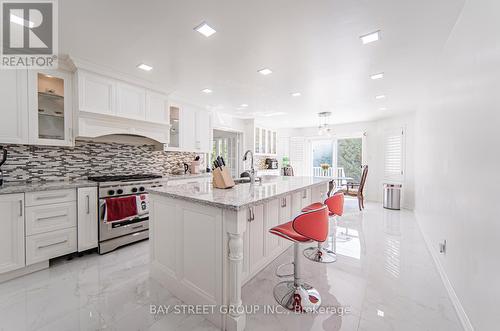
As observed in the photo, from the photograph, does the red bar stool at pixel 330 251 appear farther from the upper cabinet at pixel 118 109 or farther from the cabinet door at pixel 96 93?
the cabinet door at pixel 96 93

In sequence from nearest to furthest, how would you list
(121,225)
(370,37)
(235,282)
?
(235,282) → (370,37) → (121,225)

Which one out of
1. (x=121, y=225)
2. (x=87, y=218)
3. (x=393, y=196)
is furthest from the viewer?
(x=393, y=196)

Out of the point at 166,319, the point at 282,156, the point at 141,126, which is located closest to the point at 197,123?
the point at 141,126

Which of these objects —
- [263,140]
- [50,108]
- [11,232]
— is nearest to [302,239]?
[11,232]

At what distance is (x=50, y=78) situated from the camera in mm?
2611

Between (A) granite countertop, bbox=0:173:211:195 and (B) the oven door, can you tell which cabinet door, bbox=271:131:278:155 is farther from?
(A) granite countertop, bbox=0:173:211:195

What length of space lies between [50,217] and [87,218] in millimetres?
353

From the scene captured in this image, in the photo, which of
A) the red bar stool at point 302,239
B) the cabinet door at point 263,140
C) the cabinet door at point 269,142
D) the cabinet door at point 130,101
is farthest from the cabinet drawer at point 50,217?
the cabinet door at point 269,142

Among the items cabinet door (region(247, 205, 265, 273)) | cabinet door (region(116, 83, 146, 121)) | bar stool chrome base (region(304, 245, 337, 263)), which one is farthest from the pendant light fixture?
cabinet door (region(116, 83, 146, 121))

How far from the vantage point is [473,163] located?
4.94ft

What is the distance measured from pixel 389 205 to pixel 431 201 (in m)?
2.79

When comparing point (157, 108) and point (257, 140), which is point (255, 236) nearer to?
point (157, 108)

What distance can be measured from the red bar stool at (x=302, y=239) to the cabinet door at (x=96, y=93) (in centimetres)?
289

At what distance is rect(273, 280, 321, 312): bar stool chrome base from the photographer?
172 cm
